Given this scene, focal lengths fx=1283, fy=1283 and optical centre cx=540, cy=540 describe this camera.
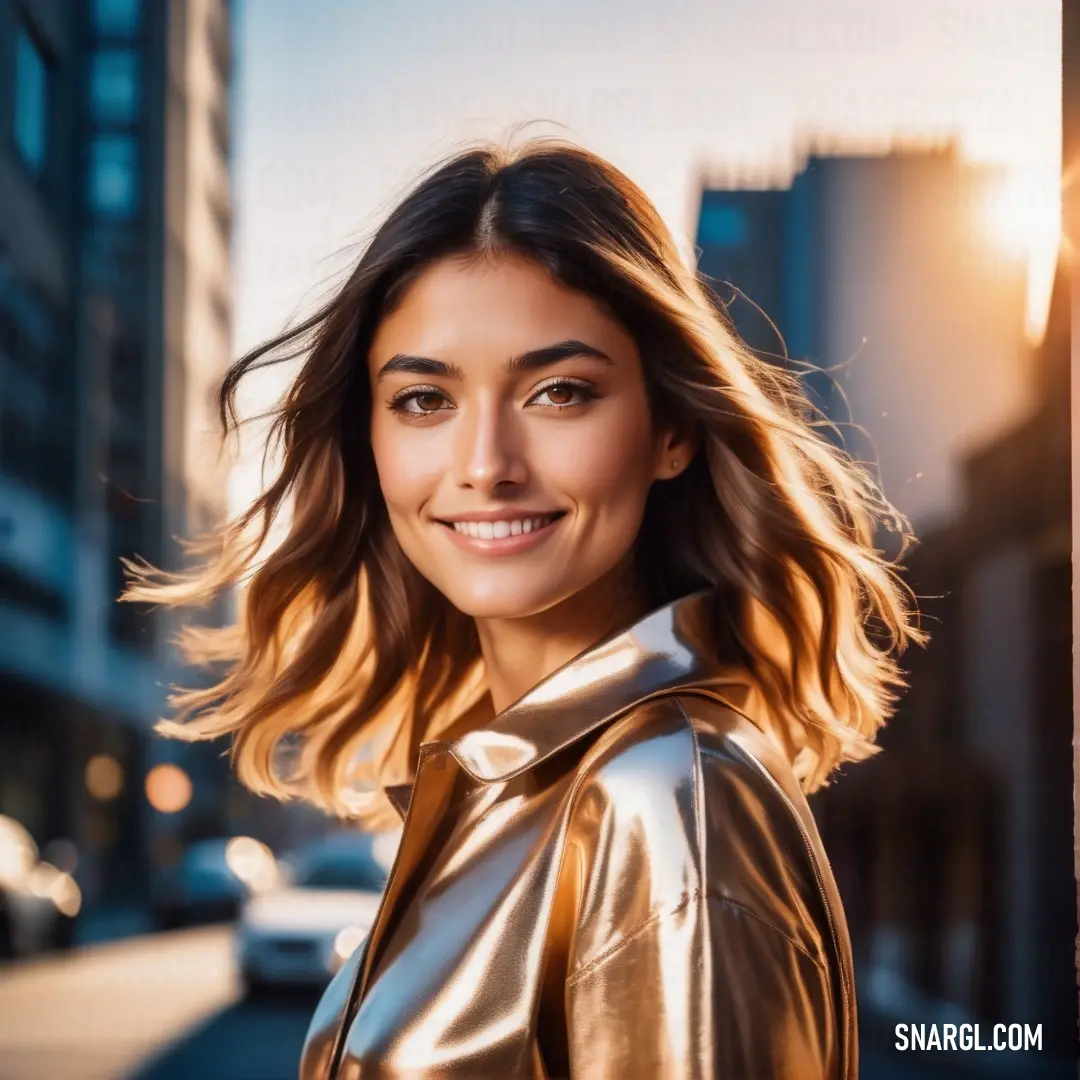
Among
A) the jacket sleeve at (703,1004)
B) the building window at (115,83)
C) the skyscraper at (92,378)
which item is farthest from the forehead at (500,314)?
the building window at (115,83)

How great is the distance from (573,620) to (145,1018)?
2602 mm

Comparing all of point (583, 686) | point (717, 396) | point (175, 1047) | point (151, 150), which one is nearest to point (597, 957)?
point (583, 686)

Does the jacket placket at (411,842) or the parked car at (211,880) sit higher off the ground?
the jacket placket at (411,842)

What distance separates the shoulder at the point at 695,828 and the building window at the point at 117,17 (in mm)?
2855

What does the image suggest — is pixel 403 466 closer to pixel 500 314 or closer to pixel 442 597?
pixel 500 314

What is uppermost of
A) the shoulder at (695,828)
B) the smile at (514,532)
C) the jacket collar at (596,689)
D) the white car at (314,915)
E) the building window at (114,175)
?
the building window at (114,175)

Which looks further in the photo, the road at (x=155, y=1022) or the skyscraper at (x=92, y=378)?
the skyscraper at (x=92, y=378)

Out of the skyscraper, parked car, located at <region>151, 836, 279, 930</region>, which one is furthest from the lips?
parked car, located at <region>151, 836, 279, 930</region>

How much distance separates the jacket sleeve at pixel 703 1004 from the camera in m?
0.72

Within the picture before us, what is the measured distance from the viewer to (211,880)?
11.2 ft

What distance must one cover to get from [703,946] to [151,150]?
321 cm

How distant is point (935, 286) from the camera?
2.78 metres

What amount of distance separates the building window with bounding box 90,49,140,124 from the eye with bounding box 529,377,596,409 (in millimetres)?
2590

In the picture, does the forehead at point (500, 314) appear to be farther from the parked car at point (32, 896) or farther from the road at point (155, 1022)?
the parked car at point (32, 896)
